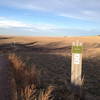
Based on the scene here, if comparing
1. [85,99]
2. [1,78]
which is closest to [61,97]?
[85,99]

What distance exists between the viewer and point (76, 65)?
717 cm

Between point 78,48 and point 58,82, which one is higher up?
point 78,48

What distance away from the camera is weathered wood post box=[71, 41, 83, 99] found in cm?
712

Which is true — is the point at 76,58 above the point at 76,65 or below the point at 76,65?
above

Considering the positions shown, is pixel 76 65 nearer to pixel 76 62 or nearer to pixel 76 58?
pixel 76 62

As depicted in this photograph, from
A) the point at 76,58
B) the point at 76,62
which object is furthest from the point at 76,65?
the point at 76,58

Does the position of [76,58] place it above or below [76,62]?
above

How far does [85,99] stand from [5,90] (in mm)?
2250

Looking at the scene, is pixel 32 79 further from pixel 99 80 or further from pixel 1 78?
pixel 99 80

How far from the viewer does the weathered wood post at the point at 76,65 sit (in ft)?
23.3

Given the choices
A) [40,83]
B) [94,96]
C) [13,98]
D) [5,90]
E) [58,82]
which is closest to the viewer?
[13,98]

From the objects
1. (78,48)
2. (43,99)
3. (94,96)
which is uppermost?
(78,48)

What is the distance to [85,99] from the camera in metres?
7.12

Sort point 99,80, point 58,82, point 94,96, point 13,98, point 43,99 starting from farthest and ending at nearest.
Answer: point 99,80, point 58,82, point 94,96, point 13,98, point 43,99
